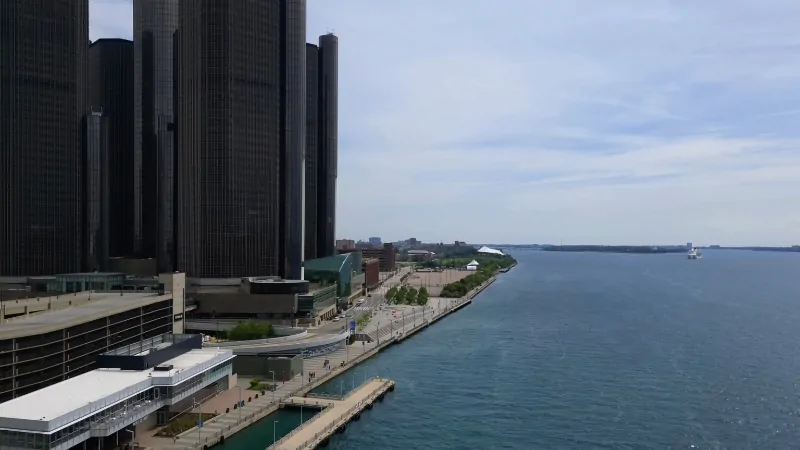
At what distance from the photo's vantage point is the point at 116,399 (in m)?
39.7

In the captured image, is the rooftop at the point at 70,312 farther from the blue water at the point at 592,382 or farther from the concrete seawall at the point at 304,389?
the blue water at the point at 592,382

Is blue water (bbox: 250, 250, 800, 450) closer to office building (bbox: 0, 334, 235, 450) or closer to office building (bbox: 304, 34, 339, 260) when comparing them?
office building (bbox: 0, 334, 235, 450)

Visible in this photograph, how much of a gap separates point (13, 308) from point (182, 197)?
4740cm

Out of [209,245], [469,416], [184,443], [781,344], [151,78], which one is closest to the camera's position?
[184,443]

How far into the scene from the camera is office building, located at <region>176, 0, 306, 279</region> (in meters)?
96.9

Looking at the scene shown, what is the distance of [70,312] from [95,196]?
223ft

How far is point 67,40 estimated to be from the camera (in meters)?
103

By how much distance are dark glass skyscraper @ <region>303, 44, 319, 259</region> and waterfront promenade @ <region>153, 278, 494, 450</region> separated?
31.3m

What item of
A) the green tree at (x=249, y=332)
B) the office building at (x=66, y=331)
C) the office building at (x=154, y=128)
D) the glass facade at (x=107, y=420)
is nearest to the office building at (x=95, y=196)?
the office building at (x=154, y=128)

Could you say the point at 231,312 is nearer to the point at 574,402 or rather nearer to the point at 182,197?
the point at 182,197

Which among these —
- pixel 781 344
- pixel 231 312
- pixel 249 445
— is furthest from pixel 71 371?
pixel 781 344

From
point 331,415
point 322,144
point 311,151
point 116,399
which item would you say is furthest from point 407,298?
point 116,399

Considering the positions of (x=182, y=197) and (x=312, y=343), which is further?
(x=182, y=197)

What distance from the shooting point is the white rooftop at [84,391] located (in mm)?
35625
